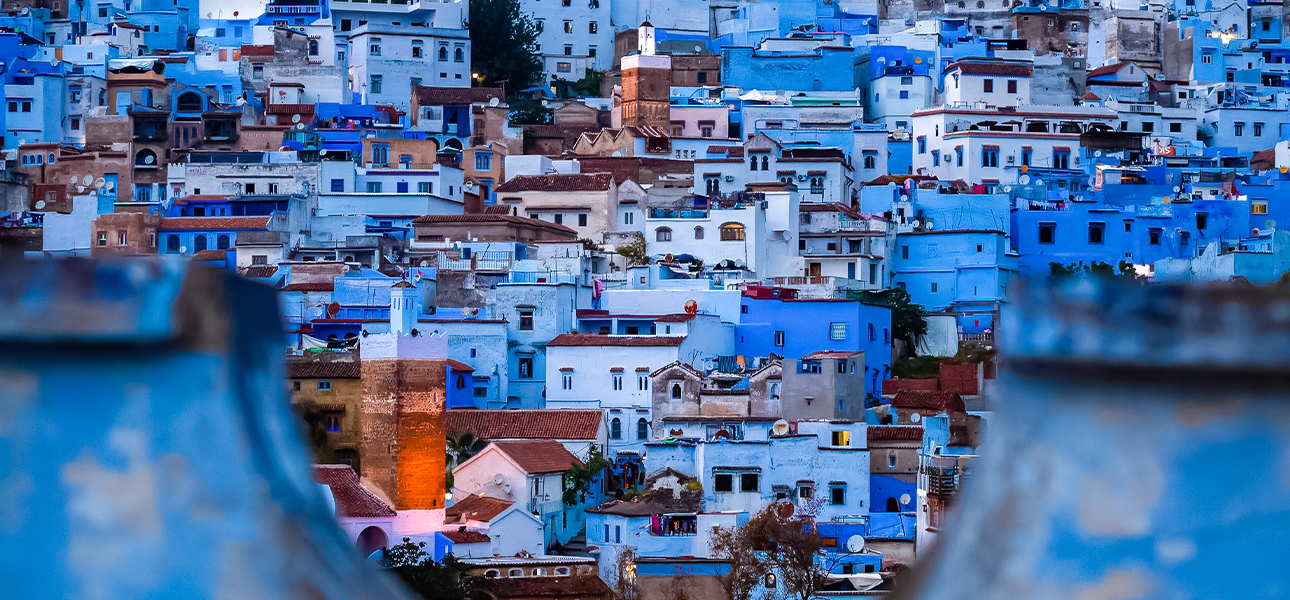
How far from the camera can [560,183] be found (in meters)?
40.6

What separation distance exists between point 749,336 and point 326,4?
25852mm

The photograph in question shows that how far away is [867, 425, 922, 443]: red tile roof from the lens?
95.7 feet

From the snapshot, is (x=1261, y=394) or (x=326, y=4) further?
(x=326, y=4)

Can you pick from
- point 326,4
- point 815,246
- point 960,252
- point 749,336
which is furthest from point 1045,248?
point 326,4

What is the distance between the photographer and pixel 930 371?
117 ft

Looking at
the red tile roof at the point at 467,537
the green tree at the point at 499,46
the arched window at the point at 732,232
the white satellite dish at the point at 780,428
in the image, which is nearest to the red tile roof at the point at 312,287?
the arched window at the point at 732,232

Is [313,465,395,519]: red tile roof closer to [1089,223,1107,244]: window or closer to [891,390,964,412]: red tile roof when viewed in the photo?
[891,390,964,412]: red tile roof

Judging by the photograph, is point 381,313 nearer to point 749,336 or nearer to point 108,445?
point 749,336

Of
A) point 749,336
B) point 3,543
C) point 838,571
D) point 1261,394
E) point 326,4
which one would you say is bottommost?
point 838,571

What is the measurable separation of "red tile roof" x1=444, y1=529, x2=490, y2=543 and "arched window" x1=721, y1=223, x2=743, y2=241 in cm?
1275

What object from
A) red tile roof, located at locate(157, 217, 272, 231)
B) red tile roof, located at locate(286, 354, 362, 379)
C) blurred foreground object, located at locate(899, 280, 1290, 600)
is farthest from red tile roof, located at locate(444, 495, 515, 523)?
blurred foreground object, located at locate(899, 280, 1290, 600)

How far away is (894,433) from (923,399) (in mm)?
1798

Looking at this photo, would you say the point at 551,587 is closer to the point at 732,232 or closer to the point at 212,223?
the point at 732,232

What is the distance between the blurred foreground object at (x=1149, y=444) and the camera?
1393 millimetres
